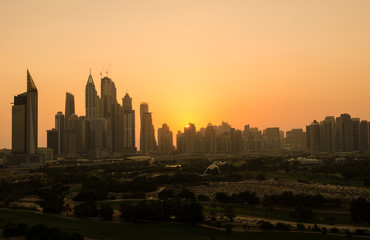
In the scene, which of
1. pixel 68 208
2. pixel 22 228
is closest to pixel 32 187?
pixel 68 208

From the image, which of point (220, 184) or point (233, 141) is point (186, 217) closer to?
point (220, 184)

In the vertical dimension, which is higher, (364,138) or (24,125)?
(24,125)

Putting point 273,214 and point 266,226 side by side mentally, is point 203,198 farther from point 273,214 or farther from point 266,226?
point 266,226

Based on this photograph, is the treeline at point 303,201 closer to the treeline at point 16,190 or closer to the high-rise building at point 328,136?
the treeline at point 16,190

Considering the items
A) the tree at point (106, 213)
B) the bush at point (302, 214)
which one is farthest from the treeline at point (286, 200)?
the tree at point (106, 213)

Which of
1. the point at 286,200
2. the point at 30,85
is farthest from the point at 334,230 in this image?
the point at 30,85

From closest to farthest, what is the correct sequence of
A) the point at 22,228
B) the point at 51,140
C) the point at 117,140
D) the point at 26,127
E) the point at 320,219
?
the point at 22,228, the point at 320,219, the point at 26,127, the point at 51,140, the point at 117,140
